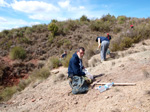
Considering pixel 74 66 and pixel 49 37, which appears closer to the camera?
pixel 74 66

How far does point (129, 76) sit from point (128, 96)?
126 centimetres

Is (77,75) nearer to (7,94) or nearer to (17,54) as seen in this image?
(7,94)

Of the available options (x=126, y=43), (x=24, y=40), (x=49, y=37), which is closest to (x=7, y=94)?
(x=126, y=43)

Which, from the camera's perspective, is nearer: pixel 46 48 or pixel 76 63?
pixel 76 63

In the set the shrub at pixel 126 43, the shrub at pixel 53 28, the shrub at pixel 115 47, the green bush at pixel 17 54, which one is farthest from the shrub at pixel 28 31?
the shrub at pixel 126 43

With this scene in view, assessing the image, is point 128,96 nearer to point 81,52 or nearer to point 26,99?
point 81,52

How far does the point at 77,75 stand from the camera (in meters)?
3.66

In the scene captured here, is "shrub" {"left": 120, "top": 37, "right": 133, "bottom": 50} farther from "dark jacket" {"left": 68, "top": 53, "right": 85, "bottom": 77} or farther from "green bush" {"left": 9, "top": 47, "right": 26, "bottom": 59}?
"green bush" {"left": 9, "top": 47, "right": 26, "bottom": 59}

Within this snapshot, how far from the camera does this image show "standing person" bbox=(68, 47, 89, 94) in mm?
3428

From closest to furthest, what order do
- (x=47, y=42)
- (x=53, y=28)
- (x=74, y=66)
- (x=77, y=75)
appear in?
(x=74, y=66), (x=77, y=75), (x=47, y=42), (x=53, y=28)

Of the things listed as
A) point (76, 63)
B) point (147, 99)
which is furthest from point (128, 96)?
point (76, 63)

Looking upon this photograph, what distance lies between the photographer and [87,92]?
11.3 ft

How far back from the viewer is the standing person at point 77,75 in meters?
3.43

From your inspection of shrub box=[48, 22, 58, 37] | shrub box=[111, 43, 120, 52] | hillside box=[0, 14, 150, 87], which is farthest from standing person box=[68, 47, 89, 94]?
shrub box=[48, 22, 58, 37]
